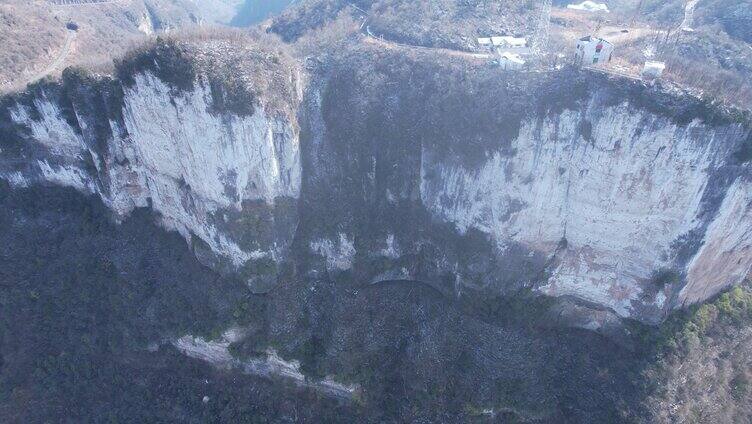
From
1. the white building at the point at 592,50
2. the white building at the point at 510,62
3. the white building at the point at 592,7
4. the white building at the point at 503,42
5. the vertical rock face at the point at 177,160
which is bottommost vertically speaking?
the vertical rock face at the point at 177,160

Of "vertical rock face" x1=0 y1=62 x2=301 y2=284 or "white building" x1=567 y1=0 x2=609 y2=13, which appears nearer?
"vertical rock face" x1=0 y1=62 x2=301 y2=284

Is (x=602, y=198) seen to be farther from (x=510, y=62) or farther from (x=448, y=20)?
(x=448, y=20)

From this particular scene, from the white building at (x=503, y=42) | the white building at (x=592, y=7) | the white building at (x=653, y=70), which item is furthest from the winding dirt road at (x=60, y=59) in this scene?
the white building at (x=592, y=7)

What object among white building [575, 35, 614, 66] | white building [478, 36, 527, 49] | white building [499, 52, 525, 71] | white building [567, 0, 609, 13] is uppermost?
white building [567, 0, 609, 13]

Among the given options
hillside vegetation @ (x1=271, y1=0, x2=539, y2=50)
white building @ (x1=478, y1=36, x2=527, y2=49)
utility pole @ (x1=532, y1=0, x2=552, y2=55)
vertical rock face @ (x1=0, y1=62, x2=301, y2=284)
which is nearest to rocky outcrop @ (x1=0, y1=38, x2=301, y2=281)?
vertical rock face @ (x1=0, y1=62, x2=301, y2=284)

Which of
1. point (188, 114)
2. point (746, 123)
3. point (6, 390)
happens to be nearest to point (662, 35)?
point (746, 123)

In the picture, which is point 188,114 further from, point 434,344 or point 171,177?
point 434,344

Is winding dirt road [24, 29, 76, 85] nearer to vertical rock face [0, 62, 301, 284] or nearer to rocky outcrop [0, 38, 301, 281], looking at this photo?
vertical rock face [0, 62, 301, 284]

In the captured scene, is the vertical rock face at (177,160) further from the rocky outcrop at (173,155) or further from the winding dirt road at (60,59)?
the winding dirt road at (60,59)
